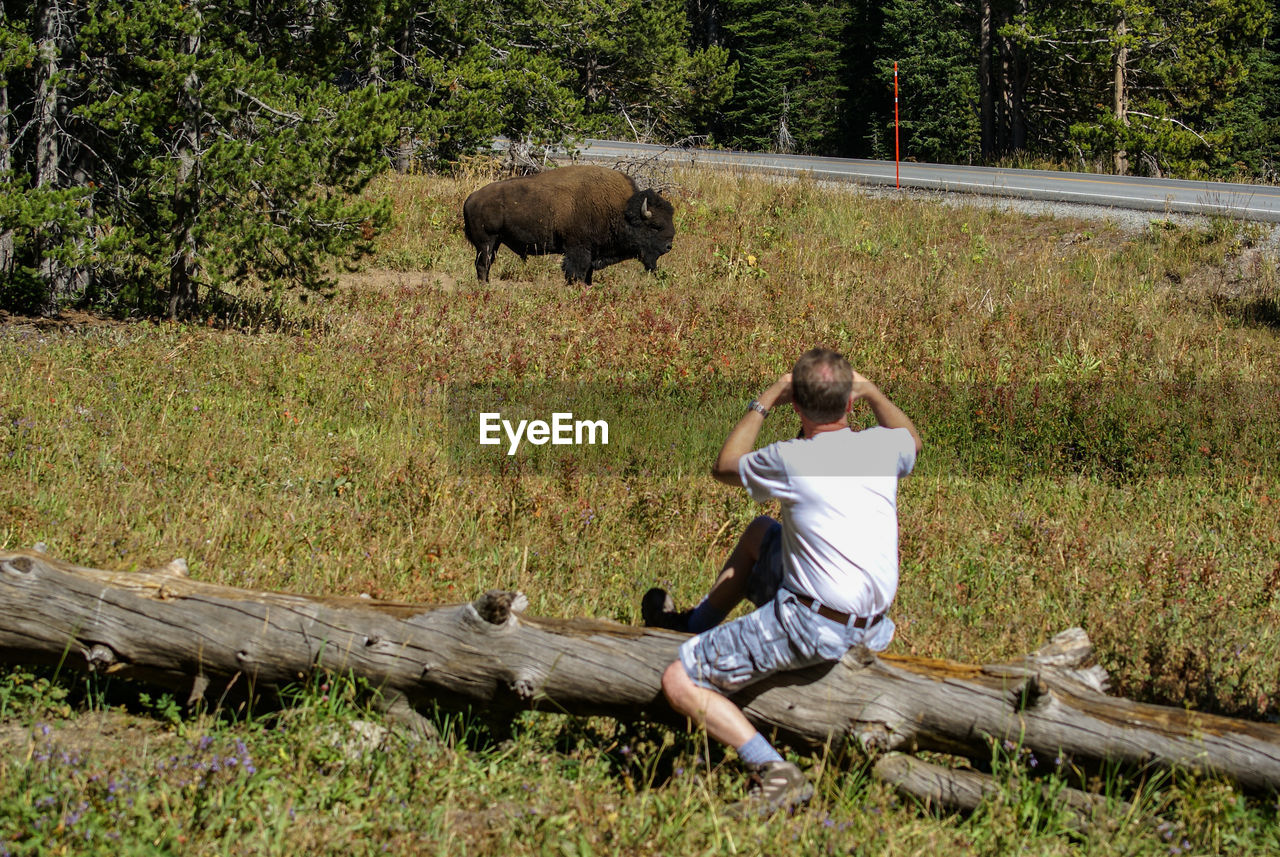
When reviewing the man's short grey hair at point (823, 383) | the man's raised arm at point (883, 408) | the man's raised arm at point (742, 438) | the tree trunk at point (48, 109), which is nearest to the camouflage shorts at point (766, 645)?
the man's raised arm at point (742, 438)

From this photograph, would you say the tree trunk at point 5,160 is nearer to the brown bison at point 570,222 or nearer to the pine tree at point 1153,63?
the brown bison at point 570,222

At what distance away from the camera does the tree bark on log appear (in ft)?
12.6

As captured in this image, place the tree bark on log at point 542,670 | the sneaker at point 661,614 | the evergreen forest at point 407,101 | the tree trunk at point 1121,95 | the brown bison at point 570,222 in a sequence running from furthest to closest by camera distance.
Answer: the tree trunk at point 1121,95 → the brown bison at point 570,222 → the evergreen forest at point 407,101 → the sneaker at point 661,614 → the tree bark on log at point 542,670

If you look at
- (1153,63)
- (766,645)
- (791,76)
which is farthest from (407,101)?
(791,76)

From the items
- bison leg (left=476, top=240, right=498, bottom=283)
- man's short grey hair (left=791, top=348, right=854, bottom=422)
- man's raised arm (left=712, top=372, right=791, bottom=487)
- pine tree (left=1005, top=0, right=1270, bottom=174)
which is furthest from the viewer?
pine tree (left=1005, top=0, right=1270, bottom=174)

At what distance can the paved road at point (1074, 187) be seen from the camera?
17.9m

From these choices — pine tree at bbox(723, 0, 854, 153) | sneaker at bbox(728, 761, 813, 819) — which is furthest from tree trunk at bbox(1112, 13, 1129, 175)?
sneaker at bbox(728, 761, 813, 819)

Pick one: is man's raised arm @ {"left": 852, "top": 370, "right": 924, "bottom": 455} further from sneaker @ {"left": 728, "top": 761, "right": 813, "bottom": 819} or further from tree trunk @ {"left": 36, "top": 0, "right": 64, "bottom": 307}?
tree trunk @ {"left": 36, "top": 0, "right": 64, "bottom": 307}

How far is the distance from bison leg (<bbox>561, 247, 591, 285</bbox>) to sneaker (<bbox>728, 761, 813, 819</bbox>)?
11.4 m

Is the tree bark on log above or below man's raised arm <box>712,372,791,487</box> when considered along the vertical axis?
below

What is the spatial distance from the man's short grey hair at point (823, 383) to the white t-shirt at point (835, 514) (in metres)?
0.11

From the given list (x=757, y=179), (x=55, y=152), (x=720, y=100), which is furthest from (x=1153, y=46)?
(x=55, y=152)

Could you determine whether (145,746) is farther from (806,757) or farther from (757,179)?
(757,179)

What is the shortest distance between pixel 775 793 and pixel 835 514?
3.21 feet
